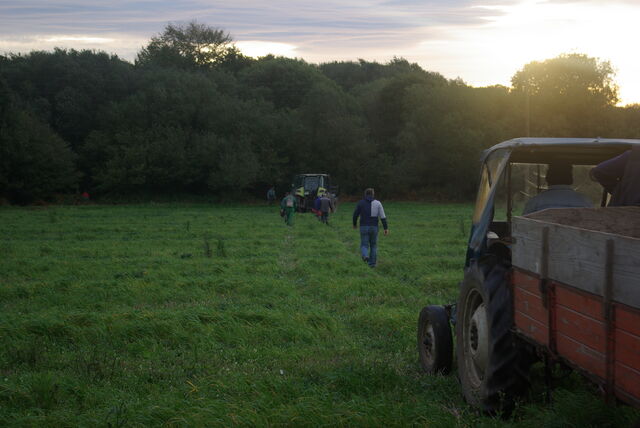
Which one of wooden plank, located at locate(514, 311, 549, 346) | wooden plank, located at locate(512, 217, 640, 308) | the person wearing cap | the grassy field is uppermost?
the person wearing cap

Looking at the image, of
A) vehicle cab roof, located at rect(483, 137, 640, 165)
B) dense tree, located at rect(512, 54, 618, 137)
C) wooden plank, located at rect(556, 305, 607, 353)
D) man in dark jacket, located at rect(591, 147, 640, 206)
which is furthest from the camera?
dense tree, located at rect(512, 54, 618, 137)

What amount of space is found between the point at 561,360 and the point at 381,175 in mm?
49930

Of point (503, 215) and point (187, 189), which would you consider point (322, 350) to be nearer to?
point (503, 215)

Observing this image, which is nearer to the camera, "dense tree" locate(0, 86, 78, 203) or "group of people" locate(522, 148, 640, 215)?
"group of people" locate(522, 148, 640, 215)

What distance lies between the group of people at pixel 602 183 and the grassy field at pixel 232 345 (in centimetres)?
148

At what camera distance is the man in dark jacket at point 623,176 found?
4.62m

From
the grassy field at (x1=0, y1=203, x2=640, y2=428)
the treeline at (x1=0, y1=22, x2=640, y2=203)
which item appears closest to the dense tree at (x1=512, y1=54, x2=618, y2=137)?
the treeline at (x1=0, y1=22, x2=640, y2=203)

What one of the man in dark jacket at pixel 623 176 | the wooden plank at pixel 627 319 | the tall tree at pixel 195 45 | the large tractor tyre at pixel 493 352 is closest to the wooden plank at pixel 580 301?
the wooden plank at pixel 627 319

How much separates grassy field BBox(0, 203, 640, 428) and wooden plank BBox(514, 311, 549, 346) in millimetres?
605

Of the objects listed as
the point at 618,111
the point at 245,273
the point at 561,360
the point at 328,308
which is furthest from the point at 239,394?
the point at 618,111

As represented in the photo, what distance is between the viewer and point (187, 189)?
178ft

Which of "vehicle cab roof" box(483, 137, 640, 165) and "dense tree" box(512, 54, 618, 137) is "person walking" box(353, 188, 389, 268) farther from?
"dense tree" box(512, 54, 618, 137)

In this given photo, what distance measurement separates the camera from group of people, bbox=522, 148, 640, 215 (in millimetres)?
4648

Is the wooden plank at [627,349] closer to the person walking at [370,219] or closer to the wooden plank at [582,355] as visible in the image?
the wooden plank at [582,355]
